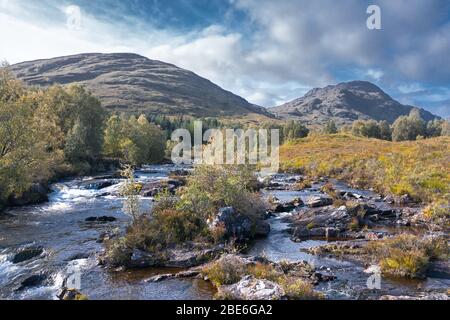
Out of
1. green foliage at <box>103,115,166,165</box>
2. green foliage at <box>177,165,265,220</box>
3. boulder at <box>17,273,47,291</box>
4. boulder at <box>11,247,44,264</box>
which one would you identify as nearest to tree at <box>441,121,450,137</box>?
green foliage at <box>103,115,166,165</box>

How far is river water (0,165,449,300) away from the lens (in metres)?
21.0

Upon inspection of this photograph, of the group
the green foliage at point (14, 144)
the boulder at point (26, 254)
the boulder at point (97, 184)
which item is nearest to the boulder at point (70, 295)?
the boulder at point (26, 254)

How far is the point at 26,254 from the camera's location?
2702 cm

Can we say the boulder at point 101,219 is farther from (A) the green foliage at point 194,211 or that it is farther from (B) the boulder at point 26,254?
(B) the boulder at point 26,254

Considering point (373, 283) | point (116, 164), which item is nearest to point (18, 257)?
point (373, 283)

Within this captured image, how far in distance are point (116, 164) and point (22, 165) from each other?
161 feet

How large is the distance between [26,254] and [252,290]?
1728 cm

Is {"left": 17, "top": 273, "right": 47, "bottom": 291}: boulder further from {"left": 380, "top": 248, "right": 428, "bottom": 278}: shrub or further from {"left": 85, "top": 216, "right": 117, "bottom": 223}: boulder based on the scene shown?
{"left": 380, "top": 248, "right": 428, "bottom": 278}: shrub

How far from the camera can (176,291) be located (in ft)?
69.6

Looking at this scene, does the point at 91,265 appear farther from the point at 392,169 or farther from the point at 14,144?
the point at 392,169
